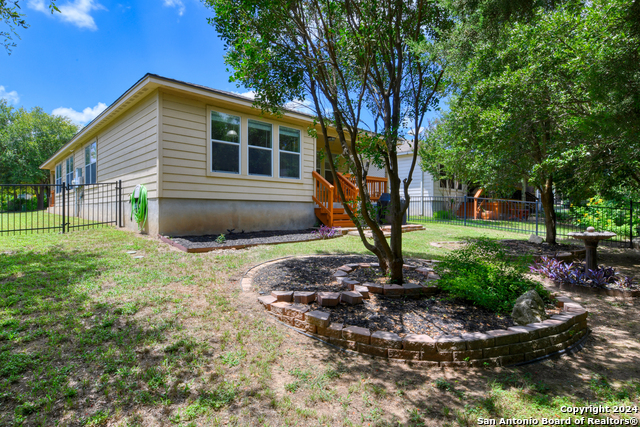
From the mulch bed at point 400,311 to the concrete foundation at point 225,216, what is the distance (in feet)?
13.6

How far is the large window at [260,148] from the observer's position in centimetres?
880

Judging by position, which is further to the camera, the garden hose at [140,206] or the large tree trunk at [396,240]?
the garden hose at [140,206]

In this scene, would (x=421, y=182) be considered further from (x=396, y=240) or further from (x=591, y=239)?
(x=396, y=240)

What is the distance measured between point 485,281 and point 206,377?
3.08 metres

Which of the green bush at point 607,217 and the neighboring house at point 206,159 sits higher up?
the neighboring house at point 206,159

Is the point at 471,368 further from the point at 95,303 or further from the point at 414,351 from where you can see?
the point at 95,303

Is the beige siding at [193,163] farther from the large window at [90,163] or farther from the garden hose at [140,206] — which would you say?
the large window at [90,163]

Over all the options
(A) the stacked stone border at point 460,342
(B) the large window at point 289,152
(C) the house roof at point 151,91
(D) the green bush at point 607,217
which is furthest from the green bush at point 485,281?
(D) the green bush at point 607,217

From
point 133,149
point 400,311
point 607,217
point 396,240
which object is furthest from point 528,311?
point 607,217

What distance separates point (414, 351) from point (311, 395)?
947 millimetres

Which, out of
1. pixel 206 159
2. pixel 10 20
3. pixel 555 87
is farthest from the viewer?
pixel 206 159

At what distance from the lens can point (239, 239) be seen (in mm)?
7348

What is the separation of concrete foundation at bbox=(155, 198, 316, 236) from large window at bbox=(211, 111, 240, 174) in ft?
3.28

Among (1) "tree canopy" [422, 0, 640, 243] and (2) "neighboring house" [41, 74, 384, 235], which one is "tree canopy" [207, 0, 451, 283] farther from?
(2) "neighboring house" [41, 74, 384, 235]
